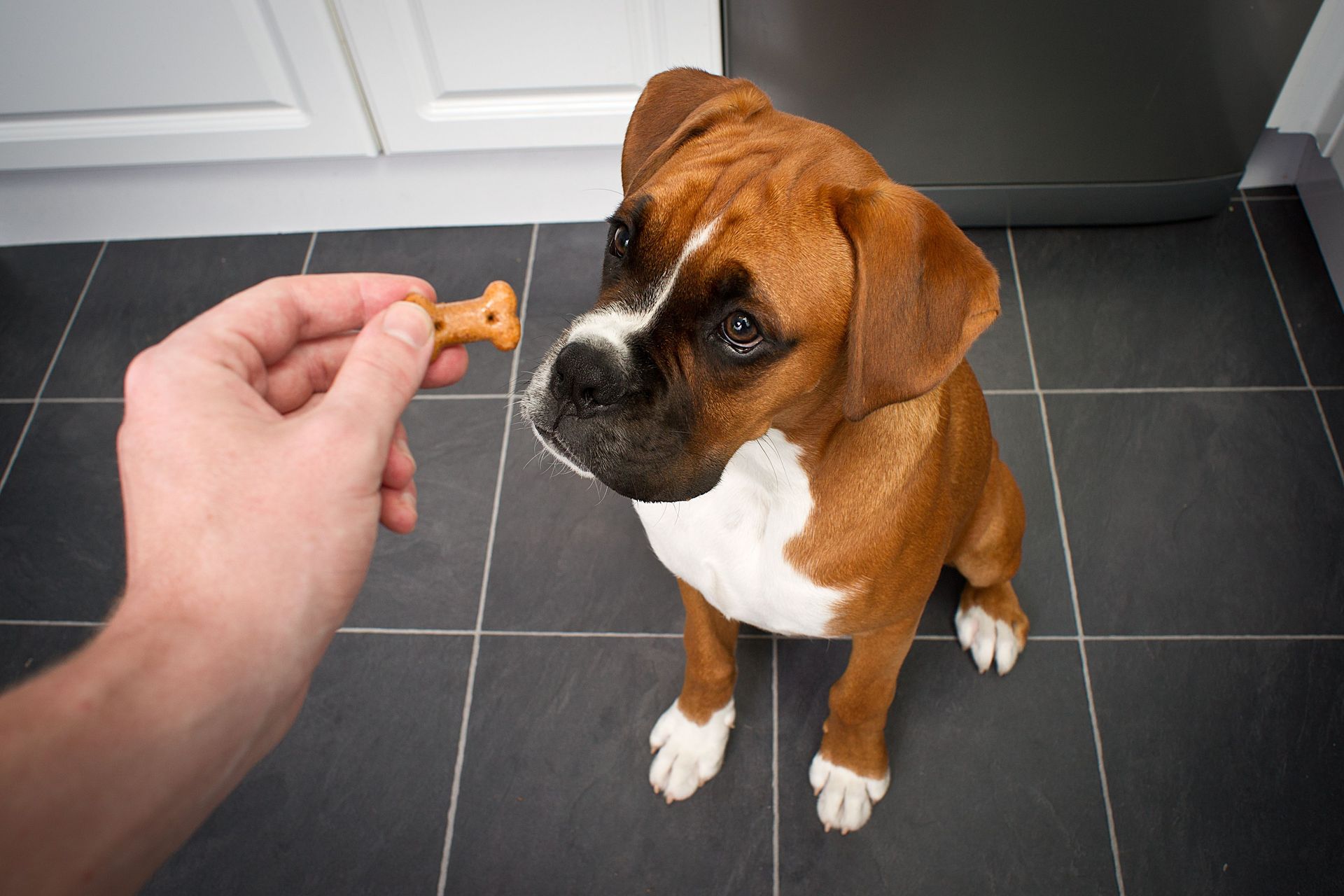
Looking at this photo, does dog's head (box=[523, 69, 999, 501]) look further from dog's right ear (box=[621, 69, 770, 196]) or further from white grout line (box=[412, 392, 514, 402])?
white grout line (box=[412, 392, 514, 402])

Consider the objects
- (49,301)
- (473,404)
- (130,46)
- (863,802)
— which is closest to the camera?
(863,802)

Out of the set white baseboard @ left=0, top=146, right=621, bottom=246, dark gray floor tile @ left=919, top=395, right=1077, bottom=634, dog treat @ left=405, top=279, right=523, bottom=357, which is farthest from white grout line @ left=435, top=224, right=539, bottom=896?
dark gray floor tile @ left=919, top=395, right=1077, bottom=634

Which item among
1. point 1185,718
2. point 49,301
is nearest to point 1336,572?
point 1185,718

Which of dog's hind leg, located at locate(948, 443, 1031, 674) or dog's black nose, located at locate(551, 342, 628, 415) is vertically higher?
dog's black nose, located at locate(551, 342, 628, 415)

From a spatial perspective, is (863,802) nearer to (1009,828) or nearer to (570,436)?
(1009,828)

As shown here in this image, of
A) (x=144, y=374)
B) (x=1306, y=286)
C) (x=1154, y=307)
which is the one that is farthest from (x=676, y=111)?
(x=1306, y=286)

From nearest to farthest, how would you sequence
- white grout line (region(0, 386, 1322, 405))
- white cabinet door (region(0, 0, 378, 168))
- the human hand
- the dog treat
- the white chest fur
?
the human hand < the dog treat < the white chest fur < white cabinet door (region(0, 0, 378, 168)) < white grout line (region(0, 386, 1322, 405))

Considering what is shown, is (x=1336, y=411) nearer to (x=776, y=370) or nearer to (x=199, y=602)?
(x=776, y=370)
